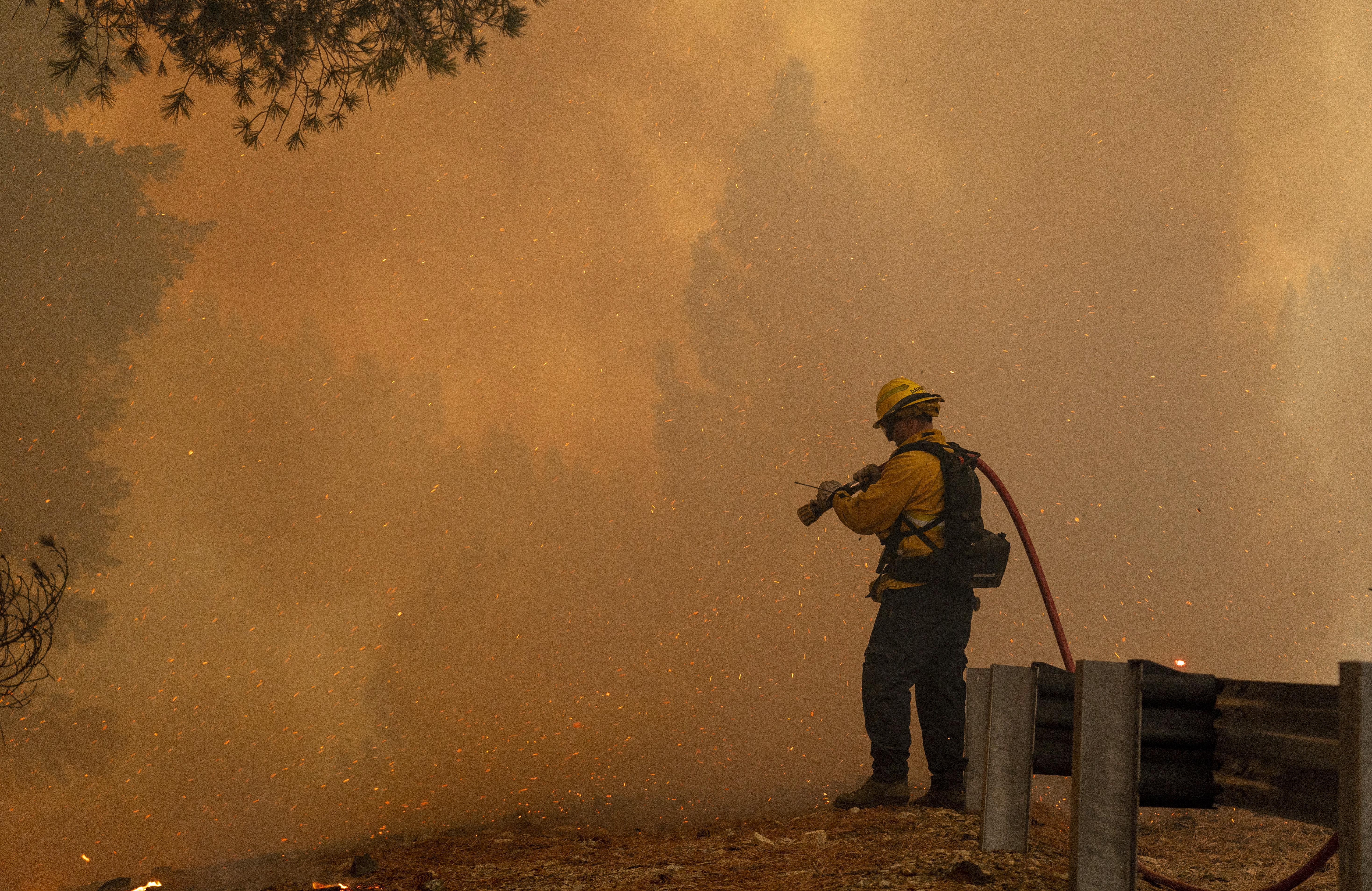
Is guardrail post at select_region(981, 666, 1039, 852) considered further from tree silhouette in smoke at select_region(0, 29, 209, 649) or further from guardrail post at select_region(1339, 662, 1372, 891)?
tree silhouette in smoke at select_region(0, 29, 209, 649)

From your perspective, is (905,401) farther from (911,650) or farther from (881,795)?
(881,795)

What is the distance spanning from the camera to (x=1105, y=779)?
6.96 ft

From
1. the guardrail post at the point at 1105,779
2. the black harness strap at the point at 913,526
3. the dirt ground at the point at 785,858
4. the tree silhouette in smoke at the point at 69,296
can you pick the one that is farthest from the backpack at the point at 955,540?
the tree silhouette in smoke at the point at 69,296

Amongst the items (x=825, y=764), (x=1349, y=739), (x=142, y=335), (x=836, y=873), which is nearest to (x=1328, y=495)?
(x=825, y=764)

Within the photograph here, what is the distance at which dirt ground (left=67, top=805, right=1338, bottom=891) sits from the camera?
2922 mm

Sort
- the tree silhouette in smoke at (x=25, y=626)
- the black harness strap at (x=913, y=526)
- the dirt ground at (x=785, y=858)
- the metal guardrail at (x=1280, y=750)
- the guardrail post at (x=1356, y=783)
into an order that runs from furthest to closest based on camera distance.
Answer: the tree silhouette in smoke at (x=25, y=626) < the black harness strap at (x=913, y=526) < the dirt ground at (x=785, y=858) < the metal guardrail at (x=1280, y=750) < the guardrail post at (x=1356, y=783)

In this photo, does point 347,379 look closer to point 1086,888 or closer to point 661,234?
point 661,234

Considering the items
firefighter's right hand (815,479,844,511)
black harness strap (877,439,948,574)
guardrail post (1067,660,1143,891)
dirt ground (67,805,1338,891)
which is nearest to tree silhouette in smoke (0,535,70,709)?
dirt ground (67,805,1338,891)

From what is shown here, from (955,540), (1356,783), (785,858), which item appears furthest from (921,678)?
(1356,783)

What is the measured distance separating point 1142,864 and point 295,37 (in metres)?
6.03

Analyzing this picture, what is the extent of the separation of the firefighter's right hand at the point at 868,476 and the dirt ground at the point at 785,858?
58.7 inches

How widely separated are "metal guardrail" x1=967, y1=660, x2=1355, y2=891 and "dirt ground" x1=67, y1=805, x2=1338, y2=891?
1.55ft

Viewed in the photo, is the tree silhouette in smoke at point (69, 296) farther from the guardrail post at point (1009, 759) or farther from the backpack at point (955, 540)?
the guardrail post at point (1009, 759)

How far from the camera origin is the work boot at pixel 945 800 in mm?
3916
